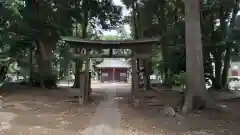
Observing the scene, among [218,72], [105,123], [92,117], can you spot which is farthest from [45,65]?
[105,123]

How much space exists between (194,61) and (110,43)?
591cm

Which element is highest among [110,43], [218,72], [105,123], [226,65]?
[110,43]

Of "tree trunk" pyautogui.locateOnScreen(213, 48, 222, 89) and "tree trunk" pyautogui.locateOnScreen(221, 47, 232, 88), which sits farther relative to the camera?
"tree trunk" pyautogui.locateOnScreen(213, 48, 222, 89)

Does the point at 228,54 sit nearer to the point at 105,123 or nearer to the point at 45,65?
the point at 45,65

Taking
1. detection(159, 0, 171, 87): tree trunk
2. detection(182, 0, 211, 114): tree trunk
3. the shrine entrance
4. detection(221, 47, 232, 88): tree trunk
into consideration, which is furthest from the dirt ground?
detection(159, 0, 171, 87): tree trunk

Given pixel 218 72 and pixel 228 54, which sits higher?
pixel 228 54

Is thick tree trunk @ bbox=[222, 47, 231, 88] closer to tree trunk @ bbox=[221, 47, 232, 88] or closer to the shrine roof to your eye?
tree trunk @ bbox=[221, 47, 232, 88]

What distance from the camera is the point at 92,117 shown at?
12719mm

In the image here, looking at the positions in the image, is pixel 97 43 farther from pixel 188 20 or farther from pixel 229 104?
pixel 229 104

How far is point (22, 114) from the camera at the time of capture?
1323 cm

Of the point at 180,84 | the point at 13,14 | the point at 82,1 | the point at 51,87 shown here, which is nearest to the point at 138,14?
the point at 82,1

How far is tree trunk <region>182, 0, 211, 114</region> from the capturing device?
517 inches

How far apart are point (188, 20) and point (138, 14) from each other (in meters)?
13.3

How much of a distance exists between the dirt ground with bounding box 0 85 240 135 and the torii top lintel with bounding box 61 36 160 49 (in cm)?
326
